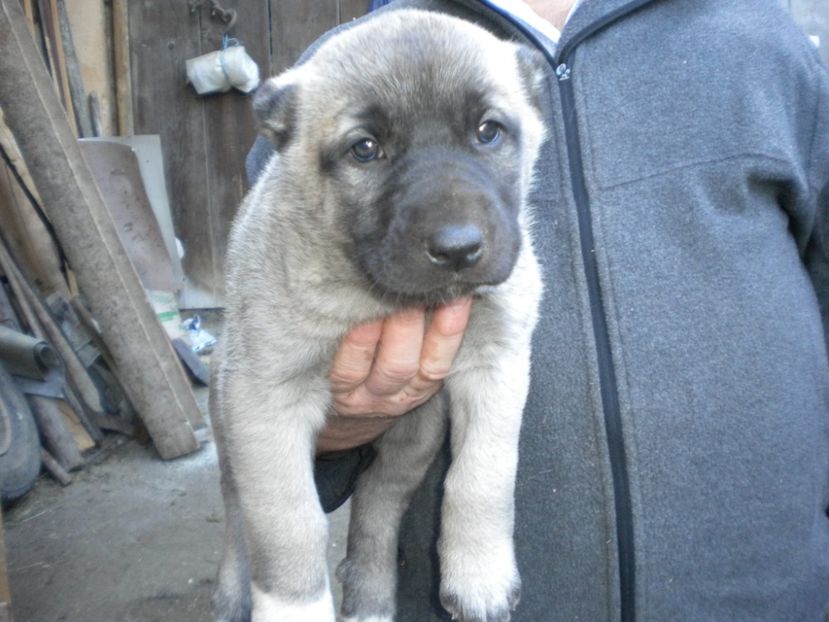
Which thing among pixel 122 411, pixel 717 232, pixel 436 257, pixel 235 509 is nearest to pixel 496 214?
pixel 436 257

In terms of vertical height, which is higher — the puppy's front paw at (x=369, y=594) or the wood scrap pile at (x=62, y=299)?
the puppy's front paw at (x=369, y=594)

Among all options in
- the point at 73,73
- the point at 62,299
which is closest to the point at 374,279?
the point at 62,299

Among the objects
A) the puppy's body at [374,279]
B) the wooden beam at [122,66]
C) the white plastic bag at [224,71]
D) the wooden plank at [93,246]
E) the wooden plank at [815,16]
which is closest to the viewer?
the puppy's body at [374,279]

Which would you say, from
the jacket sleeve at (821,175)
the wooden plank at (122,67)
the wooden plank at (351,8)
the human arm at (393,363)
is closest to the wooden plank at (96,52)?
the wooden plank at (122,67)

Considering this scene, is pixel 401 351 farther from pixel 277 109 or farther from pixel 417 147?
pixel 277 109

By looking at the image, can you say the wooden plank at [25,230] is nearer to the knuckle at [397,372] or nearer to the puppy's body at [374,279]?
the puppy's body at [374,279]

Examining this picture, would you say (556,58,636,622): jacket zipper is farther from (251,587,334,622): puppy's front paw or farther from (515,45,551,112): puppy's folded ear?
(251,587,334,622): puppy's front paw
